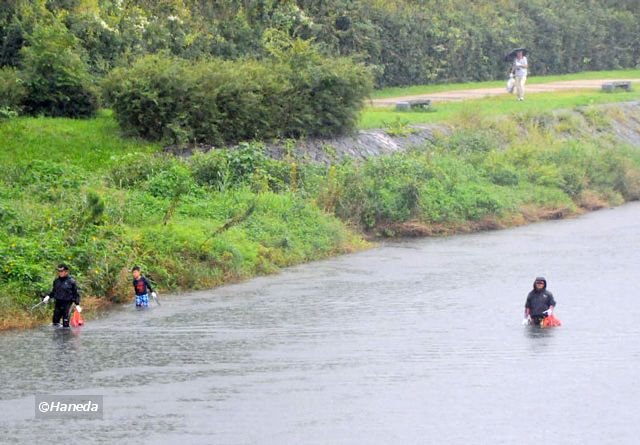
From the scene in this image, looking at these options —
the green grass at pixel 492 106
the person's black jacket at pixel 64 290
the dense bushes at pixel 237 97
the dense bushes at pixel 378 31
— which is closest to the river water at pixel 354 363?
the person's black jacket at pixel 64 290

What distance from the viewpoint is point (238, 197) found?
3256 cm

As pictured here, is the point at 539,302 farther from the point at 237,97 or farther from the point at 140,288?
the point at 237,97

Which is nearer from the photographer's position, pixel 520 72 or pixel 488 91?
pixel 520 72

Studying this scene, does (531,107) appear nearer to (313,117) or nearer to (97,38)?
(313,117)

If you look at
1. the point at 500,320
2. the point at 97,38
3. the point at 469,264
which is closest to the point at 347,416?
the point at 500,320

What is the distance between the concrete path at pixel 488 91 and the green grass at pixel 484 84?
666 mm

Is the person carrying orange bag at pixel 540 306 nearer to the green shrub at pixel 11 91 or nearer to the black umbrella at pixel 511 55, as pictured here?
the green shrub at pixel 11 91

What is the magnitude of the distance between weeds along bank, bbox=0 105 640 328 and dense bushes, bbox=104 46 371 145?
3.16 feet

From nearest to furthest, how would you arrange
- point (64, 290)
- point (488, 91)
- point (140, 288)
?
point (64, 290)
point (140, 288)
point (488, 91)

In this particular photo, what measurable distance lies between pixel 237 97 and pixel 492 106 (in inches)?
545

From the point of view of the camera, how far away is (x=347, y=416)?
722 inches

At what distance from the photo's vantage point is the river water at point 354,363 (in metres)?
17.8

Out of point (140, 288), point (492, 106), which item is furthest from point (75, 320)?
point (492, 106)

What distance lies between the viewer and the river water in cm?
1781
